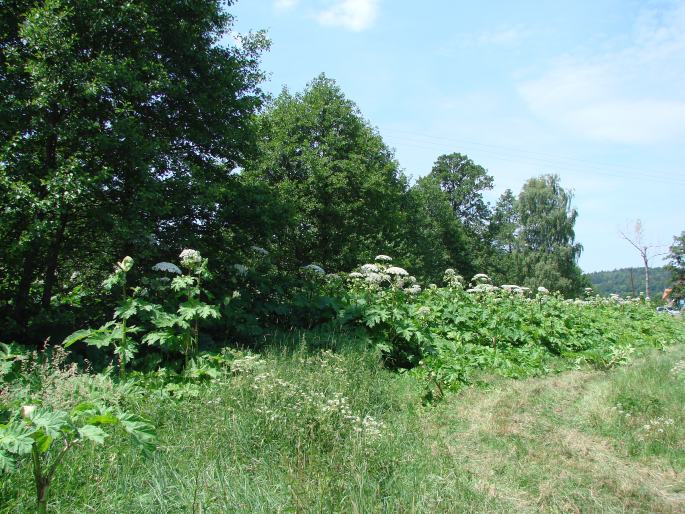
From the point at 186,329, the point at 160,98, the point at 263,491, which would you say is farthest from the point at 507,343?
the point at 160,98

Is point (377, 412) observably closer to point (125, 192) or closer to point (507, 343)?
Answer: point (507, 343)

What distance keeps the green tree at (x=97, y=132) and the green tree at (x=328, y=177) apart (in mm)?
10961

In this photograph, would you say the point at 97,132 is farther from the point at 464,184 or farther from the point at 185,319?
the point at 464,184

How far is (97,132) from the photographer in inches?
279

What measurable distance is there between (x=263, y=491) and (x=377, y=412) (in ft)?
7.11

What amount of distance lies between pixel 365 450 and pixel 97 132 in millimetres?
5949

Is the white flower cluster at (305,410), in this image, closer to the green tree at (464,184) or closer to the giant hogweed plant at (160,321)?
the giant hogweed plant at (160,321)

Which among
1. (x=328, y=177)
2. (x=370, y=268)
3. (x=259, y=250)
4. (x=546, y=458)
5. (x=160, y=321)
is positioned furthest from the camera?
(x=328, y=177)

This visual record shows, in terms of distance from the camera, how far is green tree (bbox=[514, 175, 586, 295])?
4169 centimetres

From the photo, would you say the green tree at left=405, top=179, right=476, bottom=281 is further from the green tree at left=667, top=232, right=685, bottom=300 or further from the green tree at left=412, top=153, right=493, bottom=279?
the green tree at left=667, top=232, right=685, bottom=300

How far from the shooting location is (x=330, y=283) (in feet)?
31.0

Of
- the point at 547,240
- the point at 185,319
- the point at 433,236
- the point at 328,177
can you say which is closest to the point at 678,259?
the point at 547,240

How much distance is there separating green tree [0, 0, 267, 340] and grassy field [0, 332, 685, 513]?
A: 277 cm

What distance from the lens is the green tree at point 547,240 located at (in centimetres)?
4169
